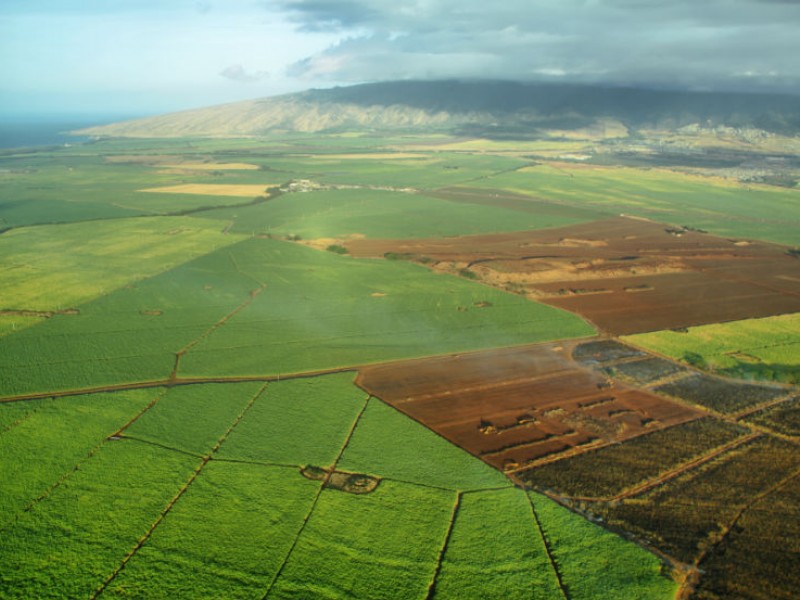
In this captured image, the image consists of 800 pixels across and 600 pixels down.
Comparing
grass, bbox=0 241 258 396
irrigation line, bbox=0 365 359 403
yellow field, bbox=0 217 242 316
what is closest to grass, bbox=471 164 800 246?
yellow field, bbox=0 217 242 316

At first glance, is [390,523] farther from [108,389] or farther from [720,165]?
[720,165]

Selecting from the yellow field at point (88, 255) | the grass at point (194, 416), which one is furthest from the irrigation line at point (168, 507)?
the yellow field at point (88, 255)

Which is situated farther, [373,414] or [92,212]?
[92,212]

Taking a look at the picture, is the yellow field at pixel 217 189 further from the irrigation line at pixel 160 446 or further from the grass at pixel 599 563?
the grass at pixel 599 563

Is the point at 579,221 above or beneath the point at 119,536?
above

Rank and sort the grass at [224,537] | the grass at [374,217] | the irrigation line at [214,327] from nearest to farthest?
the grass at [224,537] → the irrigation line at [214,327] → the grass at [374,217]

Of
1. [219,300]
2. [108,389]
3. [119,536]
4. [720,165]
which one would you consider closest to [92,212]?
[219,300]

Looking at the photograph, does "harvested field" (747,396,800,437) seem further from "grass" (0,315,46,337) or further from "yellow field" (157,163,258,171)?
"yellow field" (157,163,258,171)
